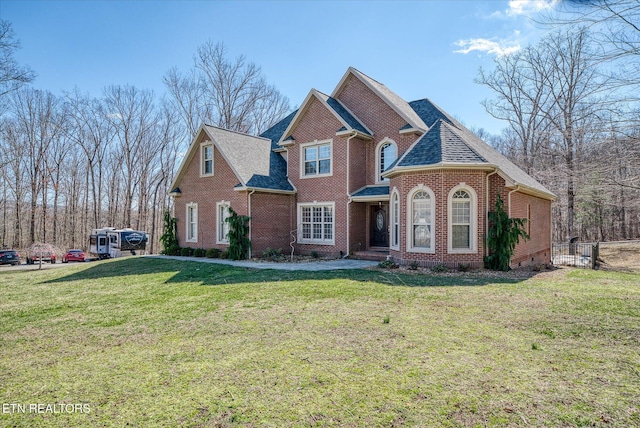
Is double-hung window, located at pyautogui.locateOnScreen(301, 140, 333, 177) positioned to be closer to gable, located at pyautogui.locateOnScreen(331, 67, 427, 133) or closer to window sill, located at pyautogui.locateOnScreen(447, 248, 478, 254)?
gable, located at pyautogui.locateOnScreen(331, 67, 427, 133)

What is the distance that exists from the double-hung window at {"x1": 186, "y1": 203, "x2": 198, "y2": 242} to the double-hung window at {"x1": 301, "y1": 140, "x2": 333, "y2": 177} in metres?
6.32

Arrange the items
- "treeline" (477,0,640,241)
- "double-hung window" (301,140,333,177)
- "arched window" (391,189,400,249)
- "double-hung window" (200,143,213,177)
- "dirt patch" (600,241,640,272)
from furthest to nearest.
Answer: "dirt patch" (600,241,640,272), "double-hung window" (200,143,213,177), "double-hung window" (301,140,333,177), "arched window" (391,189,400,249), "treeline" (477,0,640,241)

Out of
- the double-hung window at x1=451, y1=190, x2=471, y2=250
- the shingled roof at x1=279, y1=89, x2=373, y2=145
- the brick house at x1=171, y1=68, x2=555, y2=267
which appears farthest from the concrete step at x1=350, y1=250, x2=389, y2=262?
the shingled roof at x1=279, y1=89, x2=373, y2=145

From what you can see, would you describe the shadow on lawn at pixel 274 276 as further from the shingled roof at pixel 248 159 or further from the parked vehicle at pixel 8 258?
the parked vehicle at pixel 8 258

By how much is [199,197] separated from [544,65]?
92.8 feet

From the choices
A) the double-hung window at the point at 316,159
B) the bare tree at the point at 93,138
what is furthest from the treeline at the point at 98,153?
the double-hung window at the point at 316,159

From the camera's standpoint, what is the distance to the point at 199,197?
19156 millimetres

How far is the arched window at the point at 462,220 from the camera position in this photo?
12.4 metres

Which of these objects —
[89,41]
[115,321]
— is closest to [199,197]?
[89,41]

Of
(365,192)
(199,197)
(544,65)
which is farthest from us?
(544,65)

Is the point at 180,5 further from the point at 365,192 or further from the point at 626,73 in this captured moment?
the point at 626,73

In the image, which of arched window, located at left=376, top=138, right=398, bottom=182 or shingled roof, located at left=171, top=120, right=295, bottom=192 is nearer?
arched window, located at left=376, top=138, right=398, bottom=182

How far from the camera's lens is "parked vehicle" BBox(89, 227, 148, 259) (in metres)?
28.8

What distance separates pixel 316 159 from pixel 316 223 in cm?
320
